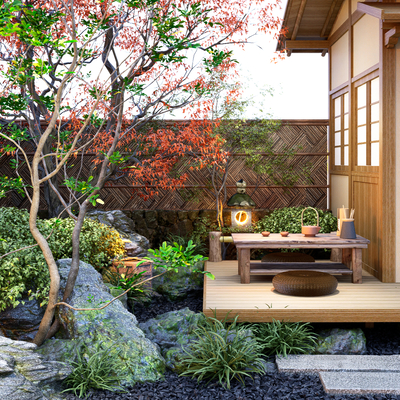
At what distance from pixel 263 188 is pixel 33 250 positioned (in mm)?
4644

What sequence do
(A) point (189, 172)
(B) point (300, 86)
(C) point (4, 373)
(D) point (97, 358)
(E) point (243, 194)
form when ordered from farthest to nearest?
(B) point (300, 86), (A) point (189, 172), (E) point (243, 194), (D) point (97, 358), (C) point (4, 373)

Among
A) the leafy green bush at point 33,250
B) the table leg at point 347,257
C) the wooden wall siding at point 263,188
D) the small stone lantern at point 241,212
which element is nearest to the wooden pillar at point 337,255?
the table leg at point 347,257

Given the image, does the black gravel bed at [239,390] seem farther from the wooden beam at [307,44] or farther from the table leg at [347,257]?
the wooden beam at [307,44]

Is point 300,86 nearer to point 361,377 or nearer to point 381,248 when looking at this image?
point 381,248

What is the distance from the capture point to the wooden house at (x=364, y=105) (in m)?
5.59

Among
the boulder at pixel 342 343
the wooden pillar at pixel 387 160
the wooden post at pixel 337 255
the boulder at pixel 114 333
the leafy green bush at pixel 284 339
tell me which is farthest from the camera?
the wooden post at pixel 337 255

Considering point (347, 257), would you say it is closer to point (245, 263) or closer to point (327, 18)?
point (245, 263)

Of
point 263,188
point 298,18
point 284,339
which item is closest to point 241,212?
point 263,188

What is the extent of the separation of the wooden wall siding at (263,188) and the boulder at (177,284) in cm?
193

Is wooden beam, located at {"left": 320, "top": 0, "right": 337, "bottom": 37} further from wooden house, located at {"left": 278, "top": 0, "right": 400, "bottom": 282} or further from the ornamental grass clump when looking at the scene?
the ornamental grass clump

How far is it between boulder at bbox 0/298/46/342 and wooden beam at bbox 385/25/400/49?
5.02m

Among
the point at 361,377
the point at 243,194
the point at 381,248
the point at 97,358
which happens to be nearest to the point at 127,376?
the point at 97,358

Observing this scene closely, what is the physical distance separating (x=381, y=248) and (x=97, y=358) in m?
3.85

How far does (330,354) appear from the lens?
14.1 ft
